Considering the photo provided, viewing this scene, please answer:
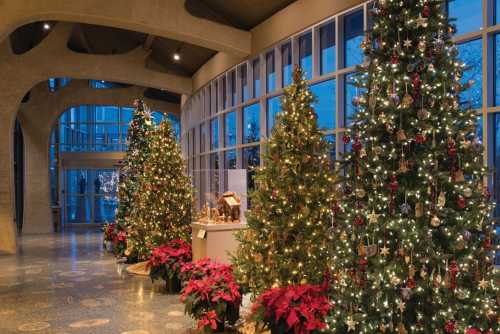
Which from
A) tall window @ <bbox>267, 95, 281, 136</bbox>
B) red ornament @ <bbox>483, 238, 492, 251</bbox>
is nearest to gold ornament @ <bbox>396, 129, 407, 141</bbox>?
red ornament @ <bbox>483, 238, 492, 251</bbox>

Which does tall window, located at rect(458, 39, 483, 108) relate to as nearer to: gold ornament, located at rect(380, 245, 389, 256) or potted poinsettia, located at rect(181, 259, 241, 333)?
gold ornament, located at rect(380, 245, 389, 256)

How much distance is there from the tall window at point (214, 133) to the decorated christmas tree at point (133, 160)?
5.97ft

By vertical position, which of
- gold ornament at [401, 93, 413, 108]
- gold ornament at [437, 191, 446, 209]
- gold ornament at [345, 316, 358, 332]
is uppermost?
gold ornament at [401, 93, 413, 108]

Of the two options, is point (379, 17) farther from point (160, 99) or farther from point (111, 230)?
point (160, 99)

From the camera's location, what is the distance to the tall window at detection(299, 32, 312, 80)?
9852 millimetres

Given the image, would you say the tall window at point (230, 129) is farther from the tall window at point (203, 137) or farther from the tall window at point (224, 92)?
the tall window at point (203, 137)

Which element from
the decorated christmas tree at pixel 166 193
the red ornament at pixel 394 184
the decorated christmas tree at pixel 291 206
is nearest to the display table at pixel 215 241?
the decorated christmas tree at pixel 166 193

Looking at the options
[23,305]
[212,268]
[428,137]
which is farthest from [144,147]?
[428,137]

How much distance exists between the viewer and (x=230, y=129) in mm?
Answer: 13672

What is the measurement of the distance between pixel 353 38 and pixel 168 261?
187 inches

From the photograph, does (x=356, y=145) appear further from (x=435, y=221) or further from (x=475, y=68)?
(x=475, y=68)

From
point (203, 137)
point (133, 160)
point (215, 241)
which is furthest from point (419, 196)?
point (203, 137)

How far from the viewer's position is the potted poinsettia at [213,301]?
598cm

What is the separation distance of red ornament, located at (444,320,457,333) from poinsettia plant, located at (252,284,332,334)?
3.70ft
